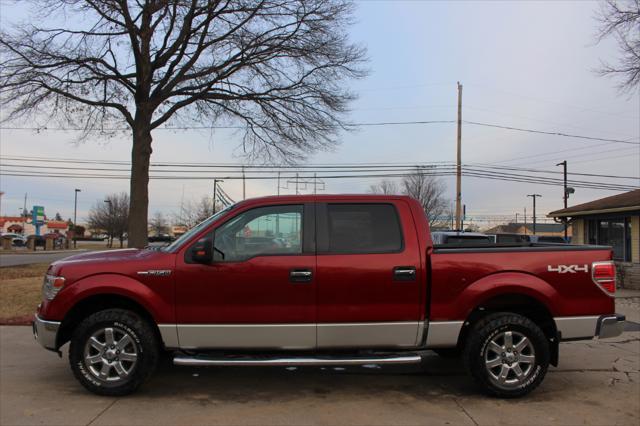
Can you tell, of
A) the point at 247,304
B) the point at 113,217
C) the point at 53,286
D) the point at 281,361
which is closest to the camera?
the point at 281,361

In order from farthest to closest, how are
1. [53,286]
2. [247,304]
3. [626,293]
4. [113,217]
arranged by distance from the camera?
[113,217] → [626,293] → [53,286] → [247,304]

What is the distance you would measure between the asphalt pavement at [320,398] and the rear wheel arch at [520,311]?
0.56 metres

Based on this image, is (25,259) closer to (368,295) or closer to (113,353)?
(113,353)

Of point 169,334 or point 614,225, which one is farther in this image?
point 614,225

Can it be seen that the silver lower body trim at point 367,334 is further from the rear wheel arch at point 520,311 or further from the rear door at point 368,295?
the rear wheel arch at point 520,311

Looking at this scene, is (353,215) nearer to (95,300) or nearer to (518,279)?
(518,279)

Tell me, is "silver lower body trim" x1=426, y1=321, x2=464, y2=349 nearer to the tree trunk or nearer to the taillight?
the taillight

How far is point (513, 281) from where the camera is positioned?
14.8 ft

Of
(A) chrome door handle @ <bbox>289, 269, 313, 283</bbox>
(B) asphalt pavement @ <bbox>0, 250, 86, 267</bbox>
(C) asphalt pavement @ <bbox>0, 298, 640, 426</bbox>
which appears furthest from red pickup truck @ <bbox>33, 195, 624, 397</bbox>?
(B) asphalt pavement @ <bbox>0, 250, 86, 267</bbox>

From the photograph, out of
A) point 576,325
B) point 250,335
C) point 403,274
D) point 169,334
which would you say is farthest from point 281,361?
point 576,325

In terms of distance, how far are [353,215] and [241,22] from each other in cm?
1092

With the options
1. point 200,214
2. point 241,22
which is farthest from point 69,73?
point 200,214

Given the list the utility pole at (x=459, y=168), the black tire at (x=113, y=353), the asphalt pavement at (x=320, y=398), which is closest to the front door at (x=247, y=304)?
the black tire at (x=113, y=353)

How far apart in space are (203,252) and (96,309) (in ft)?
4.33
